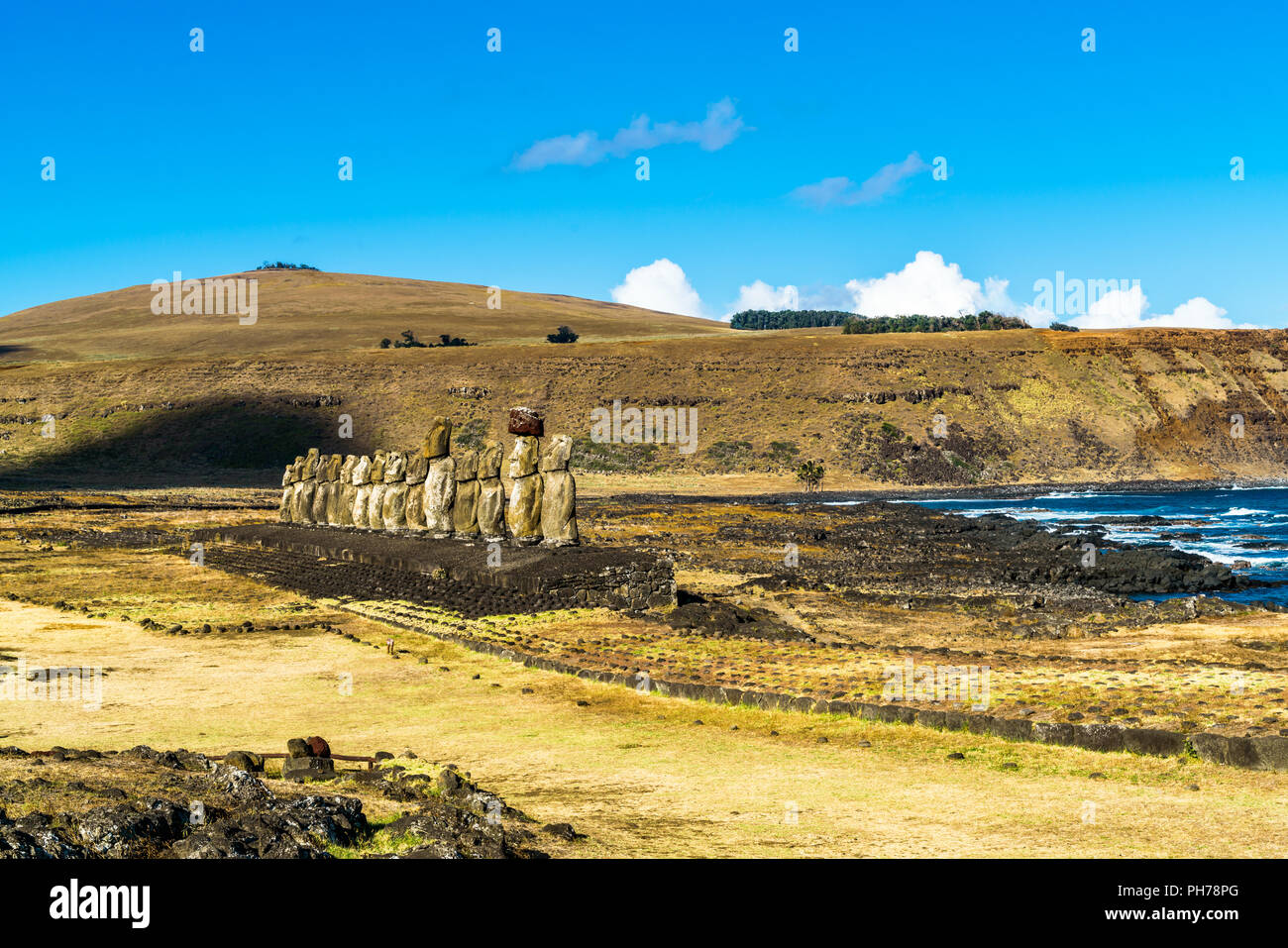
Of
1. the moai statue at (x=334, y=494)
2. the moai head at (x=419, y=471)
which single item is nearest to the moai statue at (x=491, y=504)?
the moai head at (x=419, y=471)

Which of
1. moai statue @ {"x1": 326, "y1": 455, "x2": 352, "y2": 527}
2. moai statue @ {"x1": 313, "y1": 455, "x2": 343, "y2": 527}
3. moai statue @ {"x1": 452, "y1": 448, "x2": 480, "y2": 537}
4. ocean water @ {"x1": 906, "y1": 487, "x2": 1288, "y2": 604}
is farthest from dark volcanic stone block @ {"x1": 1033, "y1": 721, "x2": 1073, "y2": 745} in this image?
moai statue @ {"x1": 313, "y1": 455, "x2": 343, "y2": 527}

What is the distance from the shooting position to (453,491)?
1179 inches

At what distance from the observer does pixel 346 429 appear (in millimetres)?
87438

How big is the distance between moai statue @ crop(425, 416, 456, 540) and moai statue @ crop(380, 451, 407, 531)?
1.69 meters

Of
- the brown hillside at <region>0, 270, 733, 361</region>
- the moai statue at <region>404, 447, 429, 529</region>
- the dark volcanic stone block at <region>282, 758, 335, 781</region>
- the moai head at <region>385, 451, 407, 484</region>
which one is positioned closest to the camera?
the dark volcanic stone block at <region>282, 758, 335, 781</region>

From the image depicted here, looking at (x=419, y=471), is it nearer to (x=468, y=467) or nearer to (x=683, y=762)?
(x=468, y=467)

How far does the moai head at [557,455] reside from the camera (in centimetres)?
2634

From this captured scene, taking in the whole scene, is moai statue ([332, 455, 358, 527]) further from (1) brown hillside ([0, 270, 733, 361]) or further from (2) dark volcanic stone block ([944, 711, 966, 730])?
(1) brown hillside ([0, 270, 733, 361])

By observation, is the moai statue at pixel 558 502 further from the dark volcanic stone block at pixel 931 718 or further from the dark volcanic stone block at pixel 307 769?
the dark volcanic stone block at pixel 307 769

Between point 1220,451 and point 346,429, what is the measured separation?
71.6m

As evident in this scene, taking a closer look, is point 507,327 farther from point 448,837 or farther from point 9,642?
point 448,837

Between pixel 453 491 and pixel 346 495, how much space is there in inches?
300

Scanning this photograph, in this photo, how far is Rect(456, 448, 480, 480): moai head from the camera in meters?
29.7

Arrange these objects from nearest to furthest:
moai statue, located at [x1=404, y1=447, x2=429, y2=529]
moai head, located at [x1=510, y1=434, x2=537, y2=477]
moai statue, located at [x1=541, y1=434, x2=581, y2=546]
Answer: moai statue, located at [x1=541, y1=434, x2=581, y2=546] → moai head, located at [x1=510, y1=434, x2=537, y2=477] → moai statue, located at [x1=404, y1=447, x2=429, y2=529]
